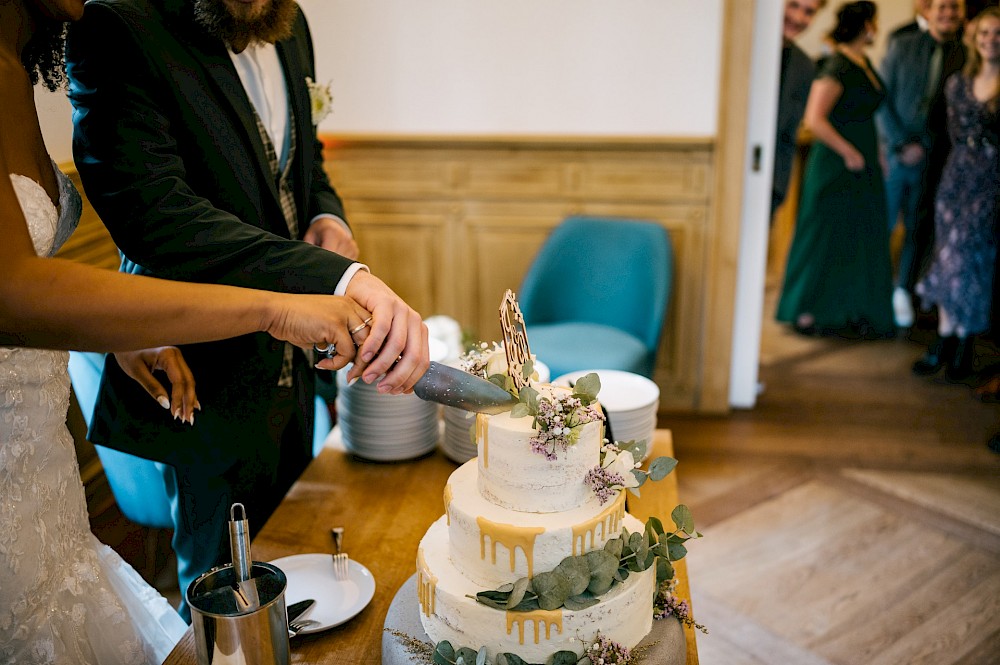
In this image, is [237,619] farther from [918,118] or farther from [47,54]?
[918,118]

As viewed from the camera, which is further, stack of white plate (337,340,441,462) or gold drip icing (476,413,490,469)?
stack of white plate (337,340,441,462)

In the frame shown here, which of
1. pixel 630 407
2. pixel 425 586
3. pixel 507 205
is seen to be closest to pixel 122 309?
pixel 425 586

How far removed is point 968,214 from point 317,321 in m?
4.19

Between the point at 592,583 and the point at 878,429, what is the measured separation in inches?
126

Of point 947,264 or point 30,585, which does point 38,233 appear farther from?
point 947,264

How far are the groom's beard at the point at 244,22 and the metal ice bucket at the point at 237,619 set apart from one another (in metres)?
1.05

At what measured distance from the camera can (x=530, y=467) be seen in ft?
4.14

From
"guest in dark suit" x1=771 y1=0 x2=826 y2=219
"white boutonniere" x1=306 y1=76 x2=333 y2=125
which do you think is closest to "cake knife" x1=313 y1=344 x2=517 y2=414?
"white boutonniere" x1=306 y1=76 x2=333 y2=125

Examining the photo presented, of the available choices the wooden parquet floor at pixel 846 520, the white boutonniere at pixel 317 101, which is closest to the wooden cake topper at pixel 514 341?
the white boutonniere at pixel 317 101

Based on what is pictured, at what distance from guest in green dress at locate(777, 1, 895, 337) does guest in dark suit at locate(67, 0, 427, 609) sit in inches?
135

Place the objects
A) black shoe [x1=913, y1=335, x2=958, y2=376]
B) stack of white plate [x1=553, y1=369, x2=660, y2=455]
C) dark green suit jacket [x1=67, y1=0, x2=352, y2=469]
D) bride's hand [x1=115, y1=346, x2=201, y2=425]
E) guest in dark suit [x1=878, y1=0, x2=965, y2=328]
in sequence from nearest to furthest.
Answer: dark green suit jacket [x1=67, y1=0, x2=352, y2=469] < bride's hand [x1=115, y1=346, x2=201, y2=425] < stack of white plate [x1=553, y1=369, x2=660, y2=455] < guest in dark suit [x1=878, y1=0, x2=965, y2=328] < black shoe [x1=913, y1=335, x2=958, y2=376]

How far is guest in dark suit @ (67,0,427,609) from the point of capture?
153 cm

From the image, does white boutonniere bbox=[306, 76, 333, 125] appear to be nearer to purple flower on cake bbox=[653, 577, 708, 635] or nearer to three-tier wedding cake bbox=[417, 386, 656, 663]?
three-tier wedding cake bbox=[417, 386, 656, 663]

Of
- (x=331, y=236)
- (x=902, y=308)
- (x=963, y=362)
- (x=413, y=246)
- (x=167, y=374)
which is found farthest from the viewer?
(x=902, y=308)
